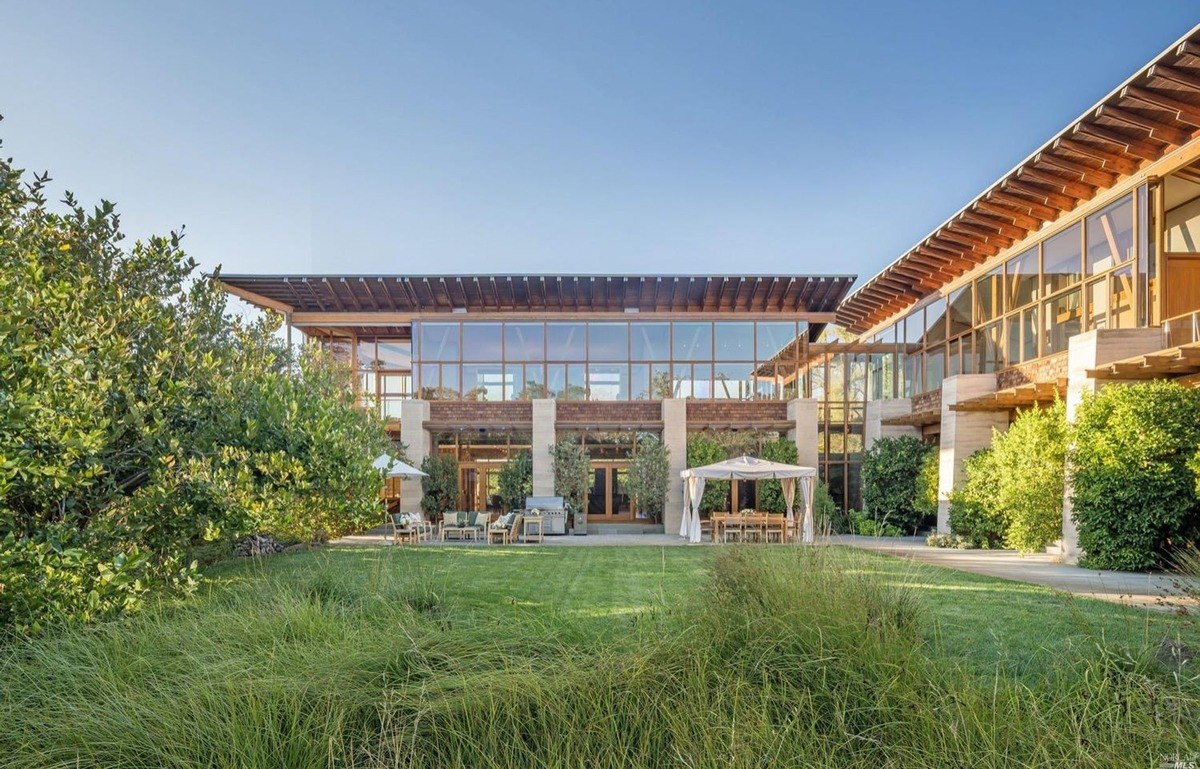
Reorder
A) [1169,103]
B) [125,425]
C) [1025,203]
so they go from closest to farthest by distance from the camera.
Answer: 1. [125,425]
2. [1169,103]
3. [1025,203]

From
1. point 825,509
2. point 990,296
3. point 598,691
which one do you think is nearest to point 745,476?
point 825,509

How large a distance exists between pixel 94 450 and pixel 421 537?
45.2 feet

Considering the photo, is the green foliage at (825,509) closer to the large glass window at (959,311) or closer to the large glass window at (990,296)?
the large glass window at (959,311)

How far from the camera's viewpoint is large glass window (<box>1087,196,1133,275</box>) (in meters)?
11.9

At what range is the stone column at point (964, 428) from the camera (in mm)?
15820

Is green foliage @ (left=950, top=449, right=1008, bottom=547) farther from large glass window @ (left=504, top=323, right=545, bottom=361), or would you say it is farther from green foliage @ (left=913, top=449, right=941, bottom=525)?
large glass window @ (left=504, top=323, right=545, bottom=361)

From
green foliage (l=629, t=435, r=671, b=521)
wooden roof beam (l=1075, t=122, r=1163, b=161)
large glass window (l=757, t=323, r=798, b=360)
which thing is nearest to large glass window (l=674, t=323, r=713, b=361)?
large glass window (l=757, t=323, r=798, b=360)

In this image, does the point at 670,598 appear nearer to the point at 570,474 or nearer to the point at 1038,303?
the point at 1038,303

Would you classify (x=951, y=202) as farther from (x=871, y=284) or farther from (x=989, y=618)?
(x=989, y=618)

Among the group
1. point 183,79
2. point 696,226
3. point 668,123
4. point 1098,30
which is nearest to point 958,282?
point 1098,30

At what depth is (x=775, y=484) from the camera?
1962 cm

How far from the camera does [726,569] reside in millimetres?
4906

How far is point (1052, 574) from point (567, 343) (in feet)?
47.9

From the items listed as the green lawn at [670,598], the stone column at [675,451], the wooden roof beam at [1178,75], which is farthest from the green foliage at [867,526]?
the wooden roof beam at [1178,75]
